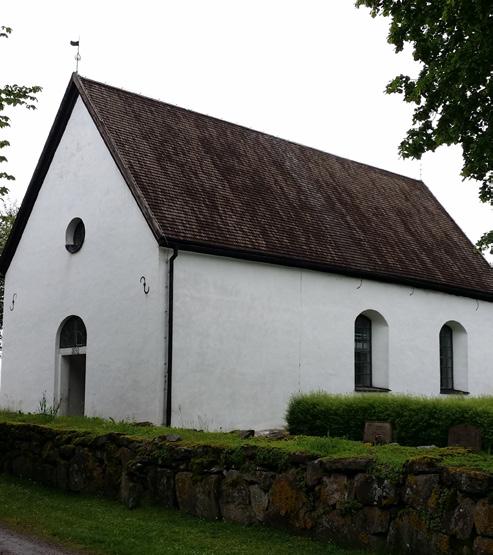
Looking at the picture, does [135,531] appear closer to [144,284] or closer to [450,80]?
[450,80]

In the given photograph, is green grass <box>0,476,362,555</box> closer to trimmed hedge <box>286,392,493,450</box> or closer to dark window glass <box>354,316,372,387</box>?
trimmed hedge <box>286,392,493,450</box>

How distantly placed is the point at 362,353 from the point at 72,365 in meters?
8.43

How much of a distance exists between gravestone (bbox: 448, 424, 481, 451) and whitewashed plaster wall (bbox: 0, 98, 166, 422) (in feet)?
24.5

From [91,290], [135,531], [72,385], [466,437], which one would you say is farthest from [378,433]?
[72,385]

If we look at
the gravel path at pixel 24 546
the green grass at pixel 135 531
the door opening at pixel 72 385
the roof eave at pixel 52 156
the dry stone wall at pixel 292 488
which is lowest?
the gravel path at pixel 24 546

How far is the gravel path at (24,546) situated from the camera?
809 cm

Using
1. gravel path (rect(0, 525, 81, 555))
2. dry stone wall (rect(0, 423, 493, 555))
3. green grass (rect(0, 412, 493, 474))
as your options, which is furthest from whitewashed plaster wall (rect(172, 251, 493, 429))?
gravel path (rect(0, 525, 81, 555))

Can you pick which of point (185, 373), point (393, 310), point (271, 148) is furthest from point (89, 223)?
point (393, 310)

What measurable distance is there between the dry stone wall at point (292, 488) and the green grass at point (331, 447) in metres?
0.14

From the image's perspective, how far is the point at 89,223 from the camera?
65.2 feet

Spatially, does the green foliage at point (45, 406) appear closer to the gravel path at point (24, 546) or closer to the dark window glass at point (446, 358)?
the gravel path at point (24, 546)

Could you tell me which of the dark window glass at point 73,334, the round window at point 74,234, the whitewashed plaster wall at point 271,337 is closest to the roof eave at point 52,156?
the round window at point 74,234

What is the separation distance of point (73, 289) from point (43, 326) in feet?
6.18

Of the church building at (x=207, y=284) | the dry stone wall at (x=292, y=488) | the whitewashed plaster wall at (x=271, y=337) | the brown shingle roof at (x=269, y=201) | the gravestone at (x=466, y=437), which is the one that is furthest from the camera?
the brown shingle roof at (x=269, y=201)
